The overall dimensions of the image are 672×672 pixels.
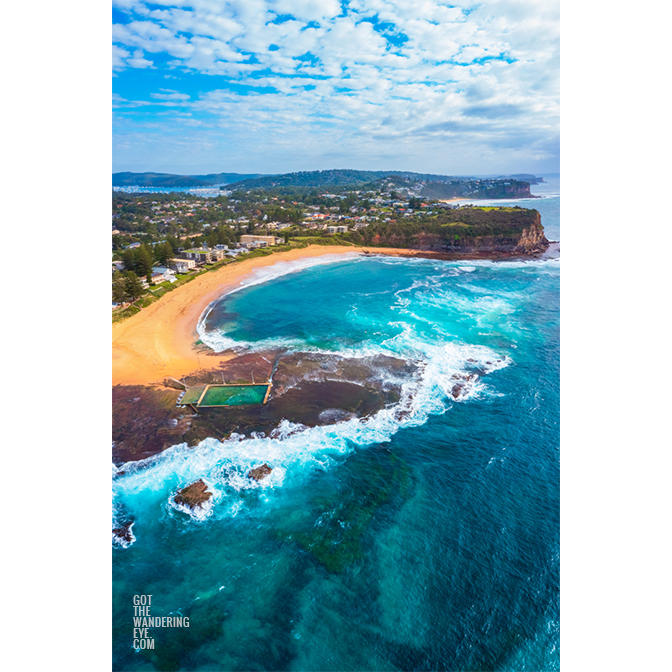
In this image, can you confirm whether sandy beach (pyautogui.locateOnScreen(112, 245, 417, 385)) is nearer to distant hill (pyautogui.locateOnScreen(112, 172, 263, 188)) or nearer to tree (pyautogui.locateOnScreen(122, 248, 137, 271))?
tree (pyautogui.locateOnScreen(122, 248, 137, 271))

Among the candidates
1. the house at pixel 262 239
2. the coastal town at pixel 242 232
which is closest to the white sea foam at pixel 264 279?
the coastal town at pixel 242 232

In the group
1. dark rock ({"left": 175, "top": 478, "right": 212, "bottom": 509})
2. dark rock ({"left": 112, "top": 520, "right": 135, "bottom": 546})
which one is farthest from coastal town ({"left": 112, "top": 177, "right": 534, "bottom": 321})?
dark rock ({"left": 112, "top": 520, "right": 135, "bottom": 546})

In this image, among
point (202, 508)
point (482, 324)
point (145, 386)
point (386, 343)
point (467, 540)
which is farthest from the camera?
point (482, 324)

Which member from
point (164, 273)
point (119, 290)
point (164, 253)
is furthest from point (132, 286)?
point (164, 253)

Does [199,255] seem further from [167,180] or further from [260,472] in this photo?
[167,180]

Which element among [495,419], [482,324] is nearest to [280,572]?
[495,419]

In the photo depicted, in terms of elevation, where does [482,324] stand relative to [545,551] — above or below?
above

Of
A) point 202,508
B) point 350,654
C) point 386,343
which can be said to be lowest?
point 350,654

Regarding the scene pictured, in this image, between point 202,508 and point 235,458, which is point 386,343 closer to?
point 235,458

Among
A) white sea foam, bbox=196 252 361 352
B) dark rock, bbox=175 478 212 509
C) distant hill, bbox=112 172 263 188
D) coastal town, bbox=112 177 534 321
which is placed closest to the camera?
dark rock, bbox=175 478 212 509
